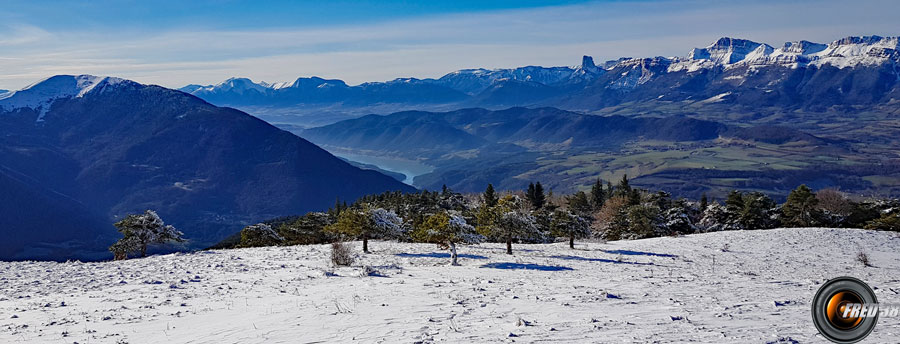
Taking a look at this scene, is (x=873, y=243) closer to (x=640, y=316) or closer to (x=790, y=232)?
(x=790, y=232)

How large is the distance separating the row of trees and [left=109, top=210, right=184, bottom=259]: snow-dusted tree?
283 inches

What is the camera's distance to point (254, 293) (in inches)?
739

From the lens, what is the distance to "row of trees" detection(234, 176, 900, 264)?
3219 centimetres

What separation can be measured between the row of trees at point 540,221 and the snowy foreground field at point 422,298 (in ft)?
6.98

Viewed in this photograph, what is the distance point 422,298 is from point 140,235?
96.8 ft

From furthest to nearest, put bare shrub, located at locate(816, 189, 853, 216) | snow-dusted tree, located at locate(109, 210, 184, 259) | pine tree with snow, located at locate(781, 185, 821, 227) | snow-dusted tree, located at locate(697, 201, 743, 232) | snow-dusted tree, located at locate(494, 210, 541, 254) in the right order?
bare shrub, located at locate(816, 189, 853, 216)
snow-dusted tree, located at locate(697, 201, 743, 232)
pine tree with snow, located at locate(781, 185, 821, 227)
snow-dusted tree, located at locate(109, 210, 184, 259)
snow-dusted tree, located at locate(494, 210, 541, 254)

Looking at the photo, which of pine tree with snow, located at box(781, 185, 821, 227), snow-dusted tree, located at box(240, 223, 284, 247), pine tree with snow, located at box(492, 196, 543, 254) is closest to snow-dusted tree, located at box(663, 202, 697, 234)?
pine tree with snow, located at box(781, 185, 821, 227)

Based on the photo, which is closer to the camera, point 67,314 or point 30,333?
point 30,333

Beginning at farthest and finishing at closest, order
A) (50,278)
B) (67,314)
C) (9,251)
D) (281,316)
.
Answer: (9,251), (50,278), (67,314), (281,316)

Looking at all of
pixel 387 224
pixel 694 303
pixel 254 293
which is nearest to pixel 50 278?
pixel 254 293

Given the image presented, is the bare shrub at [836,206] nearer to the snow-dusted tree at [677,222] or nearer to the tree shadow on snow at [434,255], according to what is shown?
the snow-dusted tree at [677,222]

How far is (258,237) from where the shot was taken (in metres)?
43.7

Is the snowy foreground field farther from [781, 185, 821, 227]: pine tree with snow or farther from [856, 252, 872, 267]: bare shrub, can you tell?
[781, 185, 821, 227]: pine tree with snow

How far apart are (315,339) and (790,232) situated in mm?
44364
